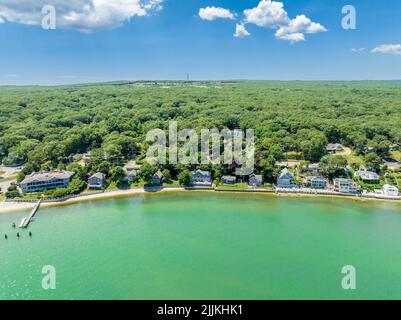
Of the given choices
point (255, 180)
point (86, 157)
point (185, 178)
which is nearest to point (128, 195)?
point (185, 178)

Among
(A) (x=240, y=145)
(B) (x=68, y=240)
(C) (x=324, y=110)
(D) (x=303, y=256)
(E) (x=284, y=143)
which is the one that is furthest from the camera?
(C) (x=324, y=110)

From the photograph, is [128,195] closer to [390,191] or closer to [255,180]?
[255,180]

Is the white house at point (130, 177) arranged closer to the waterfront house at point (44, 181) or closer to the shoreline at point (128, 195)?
the shoreline at point (128, 195)

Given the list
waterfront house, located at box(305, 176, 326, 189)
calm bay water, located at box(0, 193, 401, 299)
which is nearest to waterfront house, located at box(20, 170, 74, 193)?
calm bay water, located at box(0, 193, 401, 299)

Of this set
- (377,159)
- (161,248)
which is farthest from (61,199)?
(377,159)

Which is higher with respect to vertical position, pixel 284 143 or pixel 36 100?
pixel 36 100

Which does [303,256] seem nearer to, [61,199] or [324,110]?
[61,199]

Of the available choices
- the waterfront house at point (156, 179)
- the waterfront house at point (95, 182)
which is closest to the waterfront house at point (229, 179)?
the waterfront house at point (156, 179)
